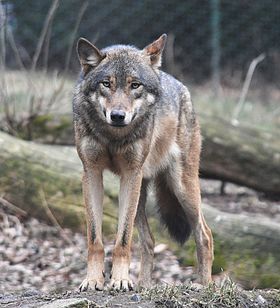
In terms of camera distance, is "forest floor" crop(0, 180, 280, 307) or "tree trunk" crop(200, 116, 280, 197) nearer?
"forest floor" crop(0, 180, 280, 307)

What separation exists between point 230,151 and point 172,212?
2394 mm

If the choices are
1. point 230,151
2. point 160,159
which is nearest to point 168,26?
point 230,151

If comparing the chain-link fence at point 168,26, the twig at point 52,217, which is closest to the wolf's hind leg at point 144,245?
the twig at point 52,217

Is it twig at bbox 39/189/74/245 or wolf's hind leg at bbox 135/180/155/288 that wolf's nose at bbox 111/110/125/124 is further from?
twig at bbox 39/189/74/245

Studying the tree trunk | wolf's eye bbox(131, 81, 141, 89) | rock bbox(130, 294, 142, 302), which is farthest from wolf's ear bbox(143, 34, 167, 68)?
the tree trunk

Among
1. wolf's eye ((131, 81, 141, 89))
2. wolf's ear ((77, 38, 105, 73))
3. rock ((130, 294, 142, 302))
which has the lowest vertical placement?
rock ((130, 294, 142, 302))

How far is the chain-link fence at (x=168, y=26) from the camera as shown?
1309 cm

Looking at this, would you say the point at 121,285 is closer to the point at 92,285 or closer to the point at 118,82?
the point at 92,285

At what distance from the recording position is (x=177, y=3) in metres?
13.2

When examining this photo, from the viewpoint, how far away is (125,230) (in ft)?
15.3

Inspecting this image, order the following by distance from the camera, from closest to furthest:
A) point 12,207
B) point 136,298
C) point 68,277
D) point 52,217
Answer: point 136,298 → point 68,277 → point 52,217 → point 12,207

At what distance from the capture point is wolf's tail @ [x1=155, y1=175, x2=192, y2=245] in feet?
18.5

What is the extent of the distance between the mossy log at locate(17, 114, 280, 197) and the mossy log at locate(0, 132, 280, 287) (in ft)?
1.66

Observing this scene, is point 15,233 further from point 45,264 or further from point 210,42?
point 210,42
